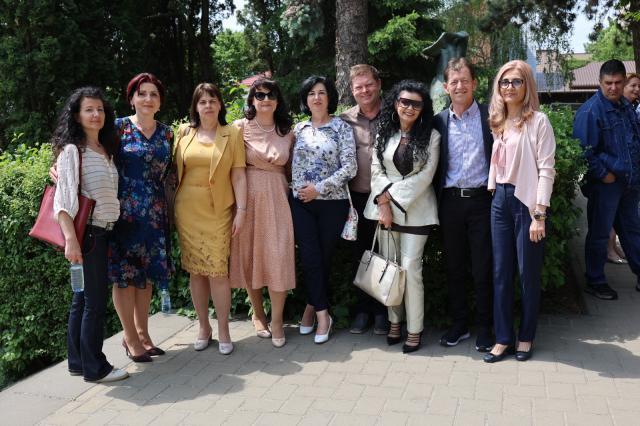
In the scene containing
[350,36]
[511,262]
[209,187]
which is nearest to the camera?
[511,262]

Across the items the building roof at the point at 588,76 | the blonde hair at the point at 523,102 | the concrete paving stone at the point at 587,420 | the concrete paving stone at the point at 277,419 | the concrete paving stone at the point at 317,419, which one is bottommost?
the concrete paving stone at the point at 587,420

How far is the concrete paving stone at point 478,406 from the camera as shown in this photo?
11.3ft

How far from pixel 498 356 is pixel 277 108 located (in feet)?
7.58

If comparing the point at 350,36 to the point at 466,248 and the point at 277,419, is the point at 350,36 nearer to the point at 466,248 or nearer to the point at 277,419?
the point at 466,248

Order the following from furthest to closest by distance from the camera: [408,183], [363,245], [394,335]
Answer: [363,245]
[394,335]
[408,183]

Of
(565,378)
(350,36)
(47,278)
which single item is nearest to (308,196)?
(565,378)

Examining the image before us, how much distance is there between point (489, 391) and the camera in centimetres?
367

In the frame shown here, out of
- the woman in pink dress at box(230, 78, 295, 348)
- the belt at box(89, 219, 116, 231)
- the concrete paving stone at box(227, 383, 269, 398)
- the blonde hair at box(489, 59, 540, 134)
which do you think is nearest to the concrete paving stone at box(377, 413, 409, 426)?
the concrete paving stone at box(227, 383, 269, 398)

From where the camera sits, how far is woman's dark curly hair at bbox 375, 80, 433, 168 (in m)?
4.19

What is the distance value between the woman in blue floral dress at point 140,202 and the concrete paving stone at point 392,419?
5.90 ft

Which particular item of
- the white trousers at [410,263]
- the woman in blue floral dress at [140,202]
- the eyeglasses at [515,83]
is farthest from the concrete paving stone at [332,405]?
the eyeglasses at [515,83]

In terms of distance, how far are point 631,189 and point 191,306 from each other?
4.02 meters

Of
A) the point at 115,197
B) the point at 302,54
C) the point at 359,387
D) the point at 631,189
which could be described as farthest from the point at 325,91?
the point at 302,54

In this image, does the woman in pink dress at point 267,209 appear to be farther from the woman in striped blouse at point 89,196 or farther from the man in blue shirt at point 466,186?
the man in blue shirt at point 466,186
